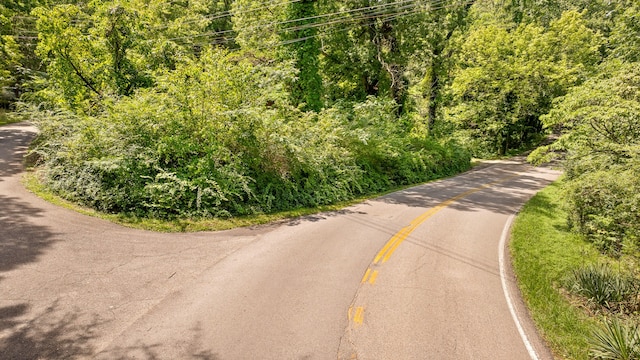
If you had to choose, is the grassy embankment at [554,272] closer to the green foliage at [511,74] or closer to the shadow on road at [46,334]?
the shadow on road at [46,334]

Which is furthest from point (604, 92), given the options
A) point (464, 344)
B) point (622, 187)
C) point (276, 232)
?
point (276, 232)

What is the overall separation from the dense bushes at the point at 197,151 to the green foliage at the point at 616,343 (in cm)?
1009

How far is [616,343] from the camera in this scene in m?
5.52

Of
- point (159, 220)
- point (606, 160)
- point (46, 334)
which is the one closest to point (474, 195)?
point (606, 160)

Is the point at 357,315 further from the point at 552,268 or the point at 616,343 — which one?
the point at 552,268

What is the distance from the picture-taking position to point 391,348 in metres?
5.53

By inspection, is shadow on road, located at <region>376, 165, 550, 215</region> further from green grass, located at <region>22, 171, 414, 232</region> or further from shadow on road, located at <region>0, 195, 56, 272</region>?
shadow on road, located at <region>0, 195, 56, 272</region>

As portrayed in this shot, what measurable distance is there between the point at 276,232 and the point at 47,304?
6161mm

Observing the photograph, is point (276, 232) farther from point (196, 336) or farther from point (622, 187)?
point (622, 187)

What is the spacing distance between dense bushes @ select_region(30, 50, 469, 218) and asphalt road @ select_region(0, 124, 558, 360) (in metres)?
1.47

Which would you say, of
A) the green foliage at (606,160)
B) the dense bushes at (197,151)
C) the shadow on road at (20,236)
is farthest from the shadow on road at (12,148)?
the green foliage at (606,160)

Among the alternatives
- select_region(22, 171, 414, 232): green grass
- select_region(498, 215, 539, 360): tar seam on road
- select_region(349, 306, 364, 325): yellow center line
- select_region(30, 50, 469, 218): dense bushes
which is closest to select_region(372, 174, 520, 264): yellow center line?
select_region(349, 306, 364, 325): yellow center line

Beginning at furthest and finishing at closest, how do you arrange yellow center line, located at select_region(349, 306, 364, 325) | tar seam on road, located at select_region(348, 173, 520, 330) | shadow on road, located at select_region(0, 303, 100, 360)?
→ 1. tar seam on road, located at select_region(348, 173, 520, 330)
2. yellow center line, located at select_region(349, 306, 364, 325)
3. shadow on road, located at select_region(0, 303, 100, 360)

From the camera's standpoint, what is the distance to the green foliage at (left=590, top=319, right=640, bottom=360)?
5.37 meters
